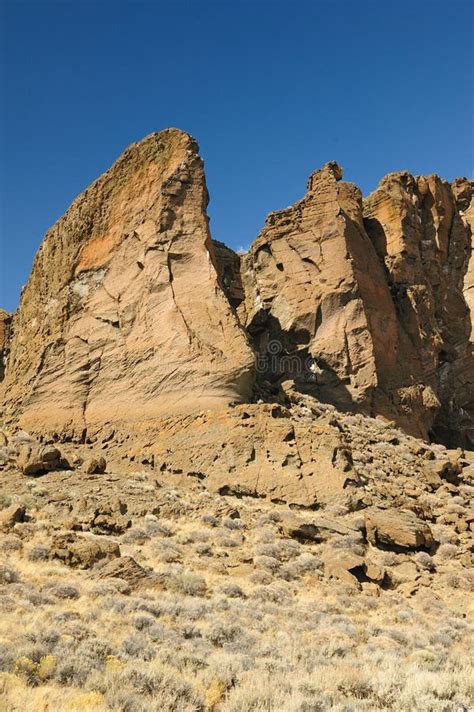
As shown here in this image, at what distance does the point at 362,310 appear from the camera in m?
31.4

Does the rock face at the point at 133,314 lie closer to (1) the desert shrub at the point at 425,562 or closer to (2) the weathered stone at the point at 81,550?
(2) the weathered stone at the point at 81,550

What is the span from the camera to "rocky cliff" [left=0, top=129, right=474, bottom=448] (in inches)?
862

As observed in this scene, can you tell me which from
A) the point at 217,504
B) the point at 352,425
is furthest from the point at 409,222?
the point at 217,504

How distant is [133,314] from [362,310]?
1297 centimetres

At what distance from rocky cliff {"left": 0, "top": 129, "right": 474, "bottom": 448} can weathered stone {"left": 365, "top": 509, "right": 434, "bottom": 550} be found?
321 cm

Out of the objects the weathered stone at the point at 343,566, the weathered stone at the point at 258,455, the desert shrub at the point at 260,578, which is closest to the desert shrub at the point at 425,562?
the weathered stone at the point at 343,566

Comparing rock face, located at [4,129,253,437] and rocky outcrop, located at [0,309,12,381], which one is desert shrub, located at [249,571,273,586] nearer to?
rock face, located at [4,129,253,437]

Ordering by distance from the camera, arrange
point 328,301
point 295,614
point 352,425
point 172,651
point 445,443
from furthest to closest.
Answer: point 445,443, point 328,301, point 352,425, point 295,614, point 172,651

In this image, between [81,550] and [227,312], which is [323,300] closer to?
[227,312]

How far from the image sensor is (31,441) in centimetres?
2181

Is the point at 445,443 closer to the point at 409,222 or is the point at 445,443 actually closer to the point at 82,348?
the point at 409,222

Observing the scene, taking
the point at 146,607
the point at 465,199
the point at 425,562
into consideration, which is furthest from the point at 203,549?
the point at 465,199

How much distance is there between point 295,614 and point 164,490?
6992 millimetres

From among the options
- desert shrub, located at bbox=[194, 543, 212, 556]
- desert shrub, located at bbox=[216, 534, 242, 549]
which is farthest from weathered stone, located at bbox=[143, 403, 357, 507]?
desert shrub, located at bbox=[194, 543, 212, 556]
